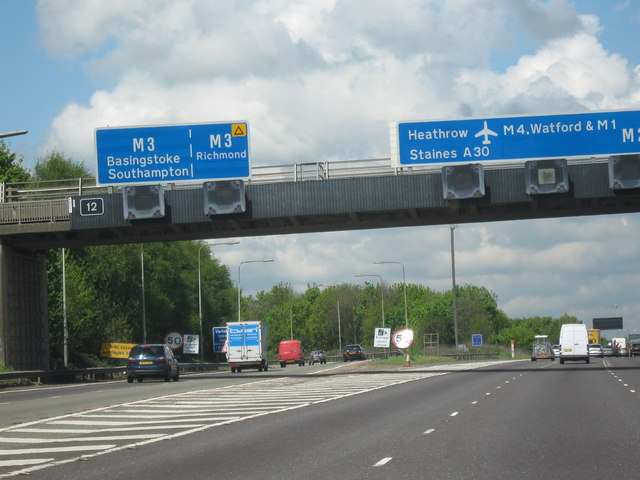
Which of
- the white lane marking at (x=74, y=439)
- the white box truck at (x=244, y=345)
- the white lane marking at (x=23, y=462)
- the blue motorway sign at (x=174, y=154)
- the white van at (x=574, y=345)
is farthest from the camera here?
the white van at (x=574, y=345)

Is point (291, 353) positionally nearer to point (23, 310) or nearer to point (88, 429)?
point (23, 310)

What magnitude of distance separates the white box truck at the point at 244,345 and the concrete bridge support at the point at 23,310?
18.3 meters

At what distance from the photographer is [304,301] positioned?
19150 cm

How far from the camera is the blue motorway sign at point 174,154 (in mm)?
35906

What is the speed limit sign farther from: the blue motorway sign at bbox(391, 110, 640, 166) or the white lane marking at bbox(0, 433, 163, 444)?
the white lane marking at bbox(0, 433, 163, 444)

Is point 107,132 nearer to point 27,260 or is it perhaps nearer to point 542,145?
point 27,260

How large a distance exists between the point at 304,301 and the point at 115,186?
6120 inches

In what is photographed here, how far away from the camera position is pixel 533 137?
114 ft

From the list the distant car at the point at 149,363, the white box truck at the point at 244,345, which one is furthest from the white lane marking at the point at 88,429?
the white box truck at the point at 244,345

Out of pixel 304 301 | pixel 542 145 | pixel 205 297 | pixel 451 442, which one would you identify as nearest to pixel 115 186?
pixel 542 145

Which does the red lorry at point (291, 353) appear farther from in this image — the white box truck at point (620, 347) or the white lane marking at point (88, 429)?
the white lane marking at point (88, 429)

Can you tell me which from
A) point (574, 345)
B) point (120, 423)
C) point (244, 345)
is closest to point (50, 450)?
point (120, 423)

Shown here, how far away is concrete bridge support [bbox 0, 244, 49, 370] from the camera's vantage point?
39.3 m

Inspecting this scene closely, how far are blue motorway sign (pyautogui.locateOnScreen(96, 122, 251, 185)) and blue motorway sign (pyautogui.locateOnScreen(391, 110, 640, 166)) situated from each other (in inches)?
258
